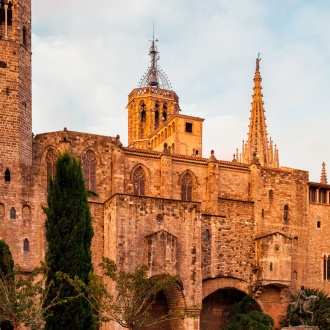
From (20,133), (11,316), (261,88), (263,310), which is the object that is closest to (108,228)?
(20,133)

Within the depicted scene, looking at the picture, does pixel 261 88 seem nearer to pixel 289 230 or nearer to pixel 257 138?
pixel 257 138

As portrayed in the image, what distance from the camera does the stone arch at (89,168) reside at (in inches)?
1768

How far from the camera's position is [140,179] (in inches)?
1837

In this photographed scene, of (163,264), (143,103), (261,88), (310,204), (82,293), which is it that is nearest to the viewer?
(82,293)

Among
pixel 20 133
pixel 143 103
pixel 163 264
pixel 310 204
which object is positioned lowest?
pixel 163 264

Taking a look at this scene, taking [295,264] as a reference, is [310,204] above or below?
above

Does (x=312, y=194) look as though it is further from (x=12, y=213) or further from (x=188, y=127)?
(x=12, y=213)

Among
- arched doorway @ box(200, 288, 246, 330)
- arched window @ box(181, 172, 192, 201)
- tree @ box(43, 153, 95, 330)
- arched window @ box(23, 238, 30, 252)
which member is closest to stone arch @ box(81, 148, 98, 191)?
arched window @ box(23, 238, 30, 252)

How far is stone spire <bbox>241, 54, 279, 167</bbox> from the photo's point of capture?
2766 inches

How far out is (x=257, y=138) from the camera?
7062cm

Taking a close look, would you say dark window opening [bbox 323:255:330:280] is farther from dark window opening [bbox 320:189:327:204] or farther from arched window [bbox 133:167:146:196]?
arched window [bbox 133:167:146:196]

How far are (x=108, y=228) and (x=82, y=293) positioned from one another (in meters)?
13.9

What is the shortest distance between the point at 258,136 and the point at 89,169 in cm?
2901

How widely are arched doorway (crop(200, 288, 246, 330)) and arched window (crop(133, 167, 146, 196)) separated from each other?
25.6 ft
